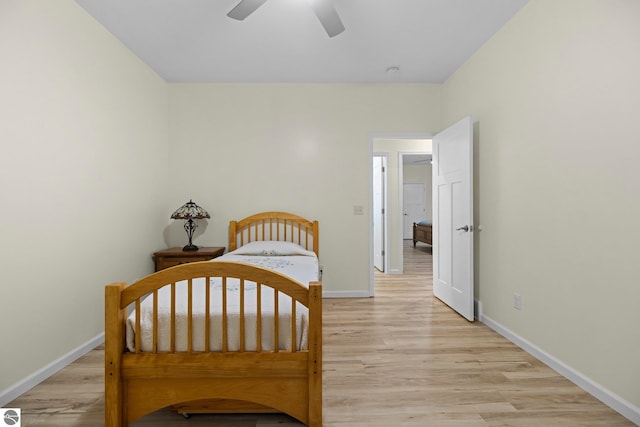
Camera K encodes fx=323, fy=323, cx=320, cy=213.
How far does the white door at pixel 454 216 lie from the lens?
2.90 meters

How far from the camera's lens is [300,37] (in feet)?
8.93

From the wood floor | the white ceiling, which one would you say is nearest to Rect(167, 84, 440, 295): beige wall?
the white ceiling

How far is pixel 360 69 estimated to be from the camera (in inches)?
131

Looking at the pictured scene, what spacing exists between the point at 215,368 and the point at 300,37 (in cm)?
254

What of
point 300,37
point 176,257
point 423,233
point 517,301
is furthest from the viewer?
point 423,233

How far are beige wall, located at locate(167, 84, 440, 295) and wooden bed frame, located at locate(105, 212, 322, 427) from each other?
2279 millimetres

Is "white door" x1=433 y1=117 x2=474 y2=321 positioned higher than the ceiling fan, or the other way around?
the ceiling fan

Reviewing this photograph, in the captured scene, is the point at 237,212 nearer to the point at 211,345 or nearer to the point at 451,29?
the point at 211,345

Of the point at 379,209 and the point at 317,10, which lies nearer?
the point at 317,10

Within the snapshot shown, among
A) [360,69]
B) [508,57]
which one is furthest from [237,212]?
[508,57]

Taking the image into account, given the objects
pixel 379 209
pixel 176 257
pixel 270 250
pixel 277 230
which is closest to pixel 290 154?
pixel 277 230

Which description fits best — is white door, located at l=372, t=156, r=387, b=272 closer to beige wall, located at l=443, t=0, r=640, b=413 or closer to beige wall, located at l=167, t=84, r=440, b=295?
beige wall, located at l=167, t=84, r=440, b=295

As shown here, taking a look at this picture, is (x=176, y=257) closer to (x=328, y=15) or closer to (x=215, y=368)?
(x=215, y=368)

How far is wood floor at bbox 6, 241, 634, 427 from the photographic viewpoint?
5.25 feet
